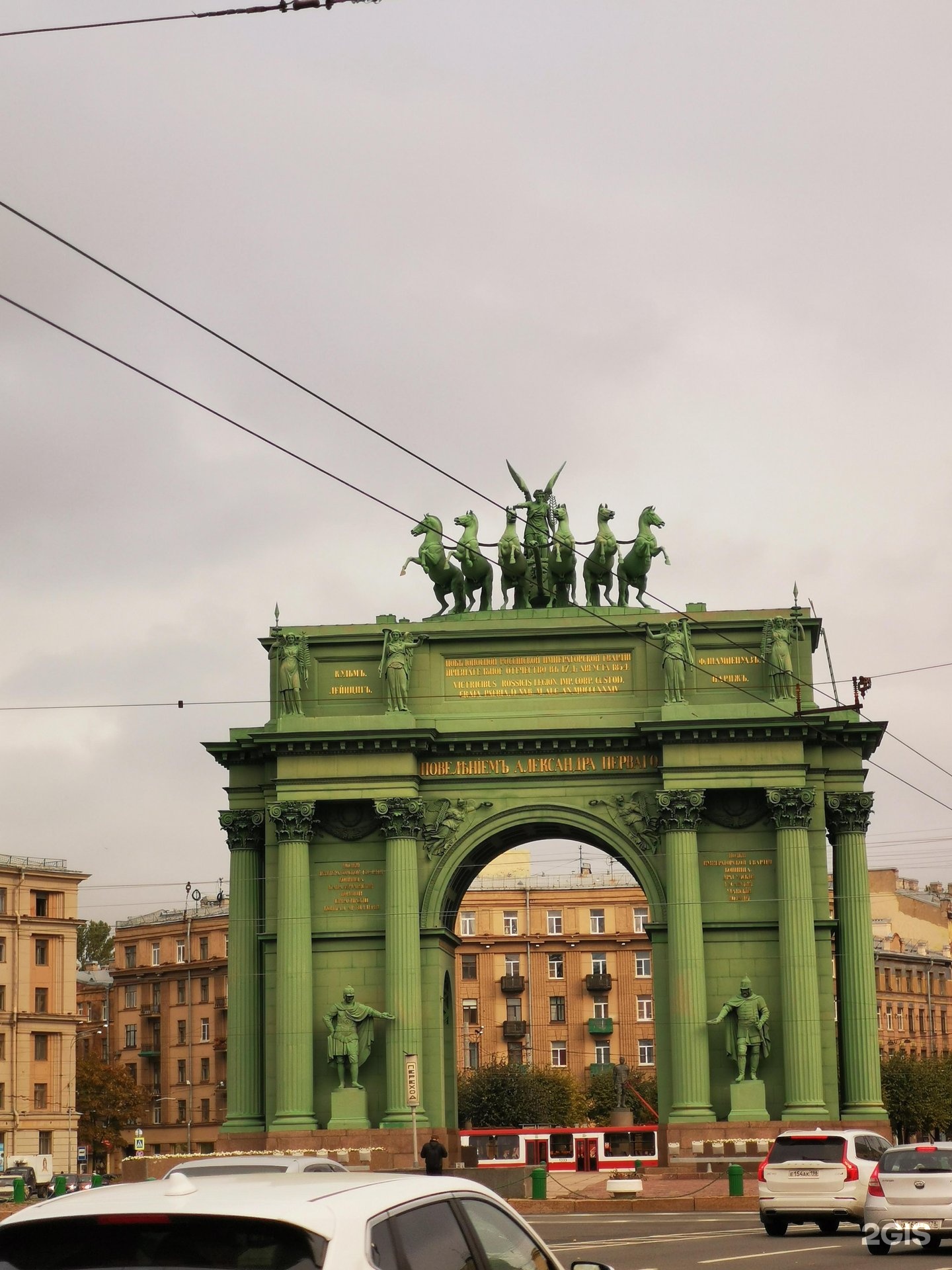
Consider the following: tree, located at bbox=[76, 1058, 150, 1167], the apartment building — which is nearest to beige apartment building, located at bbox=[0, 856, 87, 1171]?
tree, located at bbox=[76, 1058, 150, 1167]

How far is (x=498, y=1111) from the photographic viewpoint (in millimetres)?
92750

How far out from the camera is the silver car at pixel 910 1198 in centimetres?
2434

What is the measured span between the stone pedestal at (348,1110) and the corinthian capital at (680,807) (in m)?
10.3

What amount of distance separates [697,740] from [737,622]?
3.45 metres

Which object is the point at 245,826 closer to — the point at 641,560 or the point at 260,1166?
the point at 641,560

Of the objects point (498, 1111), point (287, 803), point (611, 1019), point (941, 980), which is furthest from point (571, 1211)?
point (941, 980)

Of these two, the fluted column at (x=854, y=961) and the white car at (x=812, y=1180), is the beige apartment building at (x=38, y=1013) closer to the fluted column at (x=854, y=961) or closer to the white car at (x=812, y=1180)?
the fluted column at (x=854, y=961)

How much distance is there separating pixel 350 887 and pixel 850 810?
43.6ft

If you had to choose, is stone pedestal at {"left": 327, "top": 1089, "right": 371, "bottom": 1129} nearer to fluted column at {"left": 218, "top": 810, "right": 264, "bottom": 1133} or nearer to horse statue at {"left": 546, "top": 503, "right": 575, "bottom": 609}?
fluted column at {"left": 218, "top": 810, "right": 264, "bottom": 1133}

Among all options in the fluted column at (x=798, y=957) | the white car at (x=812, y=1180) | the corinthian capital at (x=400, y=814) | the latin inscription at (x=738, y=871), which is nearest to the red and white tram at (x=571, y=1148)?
the fluted column at (x=798, y=957)

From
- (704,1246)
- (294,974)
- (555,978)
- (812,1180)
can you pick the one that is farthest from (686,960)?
(555,978)

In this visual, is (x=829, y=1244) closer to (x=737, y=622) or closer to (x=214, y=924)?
(x=737, y=622)

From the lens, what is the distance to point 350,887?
52344 mm

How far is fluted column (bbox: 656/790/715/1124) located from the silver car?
24999mm
